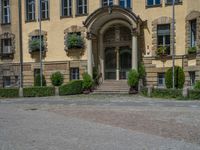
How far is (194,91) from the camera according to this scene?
66.7 ft

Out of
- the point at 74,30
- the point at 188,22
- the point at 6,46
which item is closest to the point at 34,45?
the point at 6,46

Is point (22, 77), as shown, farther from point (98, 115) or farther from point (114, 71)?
point (98, 115)

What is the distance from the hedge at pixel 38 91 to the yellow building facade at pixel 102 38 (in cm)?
348

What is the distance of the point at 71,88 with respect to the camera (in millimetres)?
26875

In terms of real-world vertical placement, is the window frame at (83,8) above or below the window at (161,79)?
above

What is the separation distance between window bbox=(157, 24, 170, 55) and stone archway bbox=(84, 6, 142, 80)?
5.17 feet

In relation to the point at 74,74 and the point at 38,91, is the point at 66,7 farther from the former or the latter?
the point at 38,91

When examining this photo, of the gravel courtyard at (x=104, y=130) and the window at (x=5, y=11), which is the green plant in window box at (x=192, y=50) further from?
the window at (x=5, y=11)

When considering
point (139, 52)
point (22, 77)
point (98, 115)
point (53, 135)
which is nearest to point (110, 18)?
point (139, 52)

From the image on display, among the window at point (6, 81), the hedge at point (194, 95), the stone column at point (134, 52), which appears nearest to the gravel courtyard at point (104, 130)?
the hedge at point (194, 95)

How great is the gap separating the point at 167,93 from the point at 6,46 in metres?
18.0

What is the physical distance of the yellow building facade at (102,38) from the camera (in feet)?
85.7

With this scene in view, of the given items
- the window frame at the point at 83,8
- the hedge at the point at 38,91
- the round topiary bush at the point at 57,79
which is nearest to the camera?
the hedge at the point at 38,91

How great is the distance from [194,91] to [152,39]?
7.85 metres
